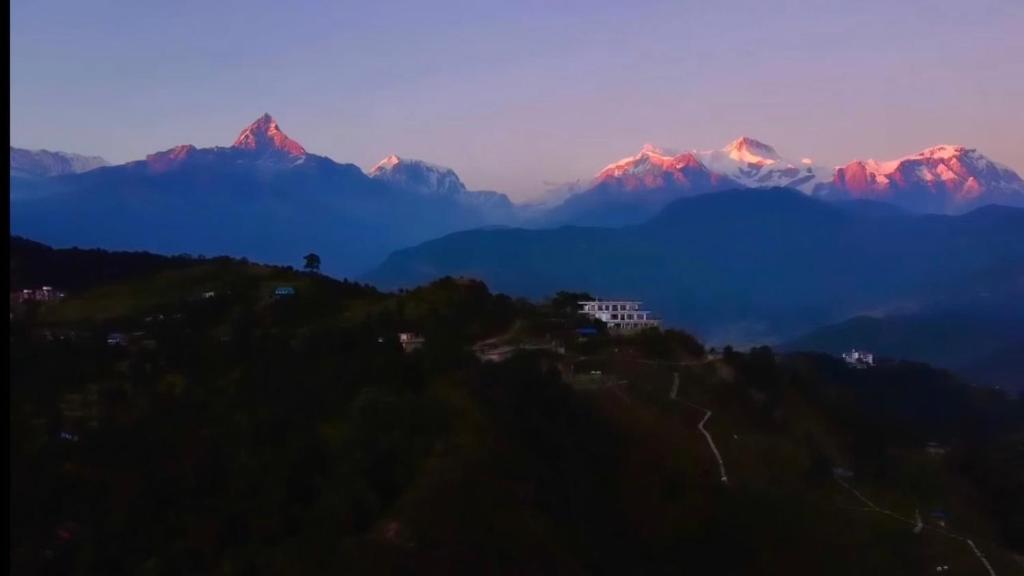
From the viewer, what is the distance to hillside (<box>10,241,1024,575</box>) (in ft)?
42.1

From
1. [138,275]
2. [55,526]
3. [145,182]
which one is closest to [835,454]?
[55,526]

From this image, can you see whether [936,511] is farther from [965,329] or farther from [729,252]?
[729,252]

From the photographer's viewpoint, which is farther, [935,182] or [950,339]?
[935,182]

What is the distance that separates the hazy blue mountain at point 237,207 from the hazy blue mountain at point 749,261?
18.2 m

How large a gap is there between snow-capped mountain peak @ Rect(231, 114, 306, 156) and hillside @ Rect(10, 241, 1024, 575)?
83535 mm

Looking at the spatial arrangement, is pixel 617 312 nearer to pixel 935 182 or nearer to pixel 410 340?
pixel 410 340

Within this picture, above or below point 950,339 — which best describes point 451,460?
above

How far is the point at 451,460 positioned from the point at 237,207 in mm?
82880

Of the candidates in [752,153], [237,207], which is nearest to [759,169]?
[752,153]

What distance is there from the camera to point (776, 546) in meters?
13.5

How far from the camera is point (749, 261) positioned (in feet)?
255

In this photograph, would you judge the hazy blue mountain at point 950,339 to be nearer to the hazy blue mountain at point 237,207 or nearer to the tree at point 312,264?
the tree at point 312,264

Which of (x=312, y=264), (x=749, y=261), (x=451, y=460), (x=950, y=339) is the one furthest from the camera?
(x=749, y=261)

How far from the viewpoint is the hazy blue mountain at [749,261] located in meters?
65.4
